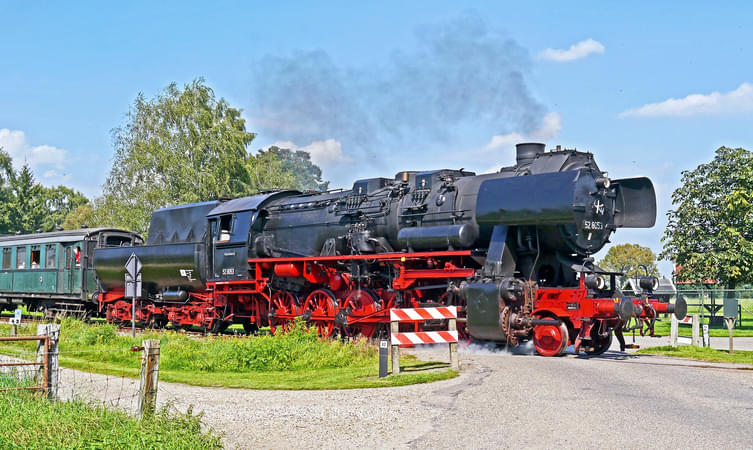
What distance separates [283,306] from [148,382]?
12.7 meters

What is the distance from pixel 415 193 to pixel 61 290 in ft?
57.4

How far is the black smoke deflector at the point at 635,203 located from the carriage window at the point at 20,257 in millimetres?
24817

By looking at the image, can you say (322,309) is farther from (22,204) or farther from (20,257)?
(22,204)

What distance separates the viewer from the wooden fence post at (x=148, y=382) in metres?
8.65

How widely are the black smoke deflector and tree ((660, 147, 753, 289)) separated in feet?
51.5

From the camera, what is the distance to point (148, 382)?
867 centimetres

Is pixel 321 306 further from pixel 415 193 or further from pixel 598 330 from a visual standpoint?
pixel 598 330

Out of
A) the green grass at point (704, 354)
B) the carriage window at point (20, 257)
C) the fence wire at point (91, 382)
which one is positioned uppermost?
the carriage window at point (20, 257)

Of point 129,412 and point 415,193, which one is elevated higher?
point 415,193

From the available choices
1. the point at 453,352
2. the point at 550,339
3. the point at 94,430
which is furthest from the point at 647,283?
the point at 94,430

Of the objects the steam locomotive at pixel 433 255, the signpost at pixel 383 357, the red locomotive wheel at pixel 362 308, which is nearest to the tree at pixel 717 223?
the steam locomotive at pixel 433 255

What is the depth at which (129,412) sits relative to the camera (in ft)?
33.1

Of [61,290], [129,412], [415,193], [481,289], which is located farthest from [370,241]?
[61,290]

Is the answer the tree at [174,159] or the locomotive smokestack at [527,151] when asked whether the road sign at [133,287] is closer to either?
the locomotive smokestack at [527,151]
